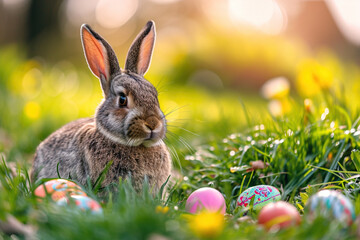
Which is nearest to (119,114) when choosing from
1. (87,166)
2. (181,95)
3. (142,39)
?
(87,166)

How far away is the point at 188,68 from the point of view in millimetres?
10258

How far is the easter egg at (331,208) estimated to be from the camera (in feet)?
7.36

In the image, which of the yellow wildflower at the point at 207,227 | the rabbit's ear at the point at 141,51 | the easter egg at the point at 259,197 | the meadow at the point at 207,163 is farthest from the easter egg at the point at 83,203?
the rabbit's ear at the point at 141,51

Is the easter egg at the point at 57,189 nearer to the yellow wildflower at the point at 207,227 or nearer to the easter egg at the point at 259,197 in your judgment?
the yellow wildflower at the point at 207,227

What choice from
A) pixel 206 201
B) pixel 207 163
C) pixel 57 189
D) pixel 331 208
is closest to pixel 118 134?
pixel 57 189

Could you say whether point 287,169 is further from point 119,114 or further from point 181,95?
point 181,95

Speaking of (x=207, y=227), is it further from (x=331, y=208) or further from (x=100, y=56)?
(x=100, y=56)

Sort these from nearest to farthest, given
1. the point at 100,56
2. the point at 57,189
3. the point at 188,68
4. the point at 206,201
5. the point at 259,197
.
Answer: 1. the point at 57,189
2. the point at 206,201
3. the point at 259,197
4. the point at 100,56
5. the point at 188,68

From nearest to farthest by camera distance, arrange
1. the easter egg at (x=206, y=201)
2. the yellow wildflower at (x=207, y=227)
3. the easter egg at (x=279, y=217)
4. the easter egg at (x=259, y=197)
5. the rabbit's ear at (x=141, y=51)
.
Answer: the yellow wildflower at (x=207, y=227) → the easter egg at (x=279, y=217) → the easter egg at (x=206, y=201) → the easter egg at (x=259, y=197) → the rabbit's ear at (x=141, y=51)

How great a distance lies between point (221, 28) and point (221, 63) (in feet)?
5.87

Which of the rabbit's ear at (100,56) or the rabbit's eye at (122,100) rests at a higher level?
the rabbit's ear at (100,56)

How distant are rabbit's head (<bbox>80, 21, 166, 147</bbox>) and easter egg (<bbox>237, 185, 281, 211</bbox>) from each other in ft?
2.27

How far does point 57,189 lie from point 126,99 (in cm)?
83

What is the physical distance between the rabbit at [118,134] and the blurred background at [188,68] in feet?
1.26
